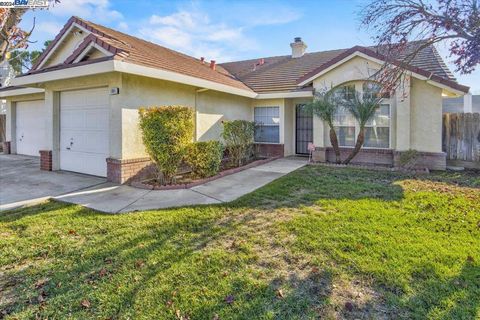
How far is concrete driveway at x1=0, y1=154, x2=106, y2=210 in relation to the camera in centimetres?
738

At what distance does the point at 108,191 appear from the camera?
8.14 meters

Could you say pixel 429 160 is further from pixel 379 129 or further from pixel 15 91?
pixel 15 91

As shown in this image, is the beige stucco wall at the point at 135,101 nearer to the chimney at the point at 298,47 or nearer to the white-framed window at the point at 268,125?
the white-framed window at the point at 268,125

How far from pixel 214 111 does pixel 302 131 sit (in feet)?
16.5

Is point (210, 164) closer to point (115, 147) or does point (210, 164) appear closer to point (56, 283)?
point (115, 147)

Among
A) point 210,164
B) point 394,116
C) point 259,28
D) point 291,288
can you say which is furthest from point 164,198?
point 259,28

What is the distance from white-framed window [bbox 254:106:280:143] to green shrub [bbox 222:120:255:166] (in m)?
2.22

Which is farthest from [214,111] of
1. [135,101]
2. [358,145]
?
[358,145]

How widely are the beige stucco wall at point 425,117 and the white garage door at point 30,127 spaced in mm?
16449

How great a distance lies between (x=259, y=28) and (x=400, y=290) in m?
14.2

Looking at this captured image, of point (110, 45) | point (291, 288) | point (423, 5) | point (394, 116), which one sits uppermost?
point (423, 5)

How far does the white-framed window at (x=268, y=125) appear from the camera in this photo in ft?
49.2

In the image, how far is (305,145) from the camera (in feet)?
51.0

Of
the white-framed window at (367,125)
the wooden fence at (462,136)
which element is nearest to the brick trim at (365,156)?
the white-framed window at (367,125)
